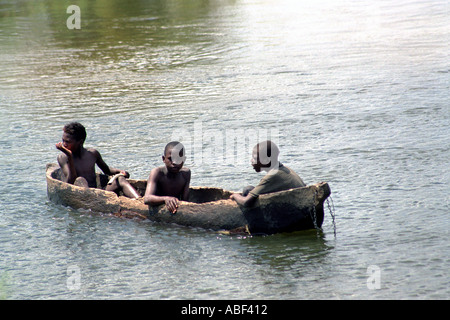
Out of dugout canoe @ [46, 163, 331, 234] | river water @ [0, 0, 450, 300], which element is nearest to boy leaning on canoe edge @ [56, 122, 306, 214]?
dugout canoe @ [46, 163, 331, 234]

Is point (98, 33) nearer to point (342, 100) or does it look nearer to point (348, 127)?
point (342, 100)

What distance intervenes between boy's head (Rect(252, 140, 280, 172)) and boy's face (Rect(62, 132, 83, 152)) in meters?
2.49

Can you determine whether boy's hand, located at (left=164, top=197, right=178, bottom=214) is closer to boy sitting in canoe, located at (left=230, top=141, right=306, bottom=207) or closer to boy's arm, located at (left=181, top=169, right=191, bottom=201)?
boy's arm, located at (left=181, top=169, right=191, bottom=201)

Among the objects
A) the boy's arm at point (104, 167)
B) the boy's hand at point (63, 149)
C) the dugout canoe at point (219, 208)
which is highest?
the boy's hand at point (63, 149)

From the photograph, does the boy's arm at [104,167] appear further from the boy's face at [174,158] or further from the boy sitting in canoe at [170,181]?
the boy's face at [174,158]

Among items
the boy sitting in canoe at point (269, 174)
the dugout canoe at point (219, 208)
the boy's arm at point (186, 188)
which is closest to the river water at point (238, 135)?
the dugout canoe at point (219, 208)

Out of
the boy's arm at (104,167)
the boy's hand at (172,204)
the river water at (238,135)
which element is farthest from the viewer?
the boy's arm at (104,167)

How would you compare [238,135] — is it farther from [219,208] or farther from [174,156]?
[219,208]

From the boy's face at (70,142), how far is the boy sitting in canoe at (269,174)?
2415 mm

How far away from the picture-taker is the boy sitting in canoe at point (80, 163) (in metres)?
8.35

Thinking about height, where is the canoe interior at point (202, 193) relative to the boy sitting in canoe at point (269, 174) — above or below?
below

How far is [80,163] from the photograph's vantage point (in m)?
8.58

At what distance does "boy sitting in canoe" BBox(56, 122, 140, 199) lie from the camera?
8.35 meters

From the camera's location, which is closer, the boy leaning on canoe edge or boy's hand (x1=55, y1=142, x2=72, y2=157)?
the boy leaning on canoe edge
